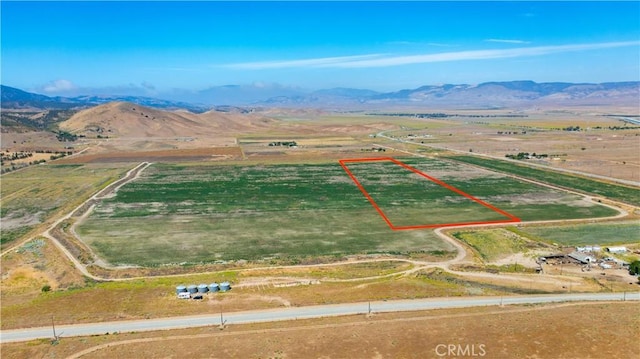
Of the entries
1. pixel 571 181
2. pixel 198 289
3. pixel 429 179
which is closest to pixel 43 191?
pixel 198 289

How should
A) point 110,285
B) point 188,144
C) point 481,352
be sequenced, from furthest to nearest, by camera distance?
point 188,144
point 110,285
point 481,352

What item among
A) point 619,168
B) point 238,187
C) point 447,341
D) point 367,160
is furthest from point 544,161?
point 447,341

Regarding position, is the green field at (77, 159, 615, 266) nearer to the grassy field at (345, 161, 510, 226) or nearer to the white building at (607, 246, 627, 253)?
the grassy field at (345, 161, 510, 226)

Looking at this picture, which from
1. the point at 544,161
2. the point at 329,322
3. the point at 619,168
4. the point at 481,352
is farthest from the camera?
the point at 544,161

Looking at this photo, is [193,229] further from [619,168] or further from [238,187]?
[619,168]

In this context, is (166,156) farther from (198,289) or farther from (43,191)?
(198,289)

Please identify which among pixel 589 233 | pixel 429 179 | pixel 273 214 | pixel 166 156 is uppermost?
pixel 166 156
